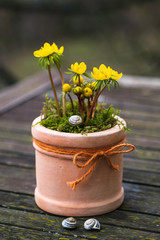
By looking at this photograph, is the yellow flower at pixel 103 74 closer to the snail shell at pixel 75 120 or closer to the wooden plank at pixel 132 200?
the snail shell at pixel 75 120

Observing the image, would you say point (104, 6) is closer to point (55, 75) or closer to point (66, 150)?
point (55, 75)

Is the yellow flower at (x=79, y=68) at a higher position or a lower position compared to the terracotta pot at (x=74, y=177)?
higher

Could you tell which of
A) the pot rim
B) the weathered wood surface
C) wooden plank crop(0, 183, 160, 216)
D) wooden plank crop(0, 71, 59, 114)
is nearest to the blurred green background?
wooden plank crop(0, 71, 59, 114)

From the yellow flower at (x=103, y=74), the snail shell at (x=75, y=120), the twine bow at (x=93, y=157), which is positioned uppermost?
the yellow flower at (x=103, y=74)

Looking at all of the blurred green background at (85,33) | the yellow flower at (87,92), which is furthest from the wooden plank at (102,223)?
the blurred green background at (85,33)

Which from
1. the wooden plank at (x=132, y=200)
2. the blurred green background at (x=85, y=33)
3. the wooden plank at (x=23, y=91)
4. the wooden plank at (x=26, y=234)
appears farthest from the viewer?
the blurred green background at (x=85, y=33)

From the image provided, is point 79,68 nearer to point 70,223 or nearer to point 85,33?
point 70,223

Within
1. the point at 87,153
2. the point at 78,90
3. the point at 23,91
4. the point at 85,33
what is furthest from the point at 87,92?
the point at 85,33
